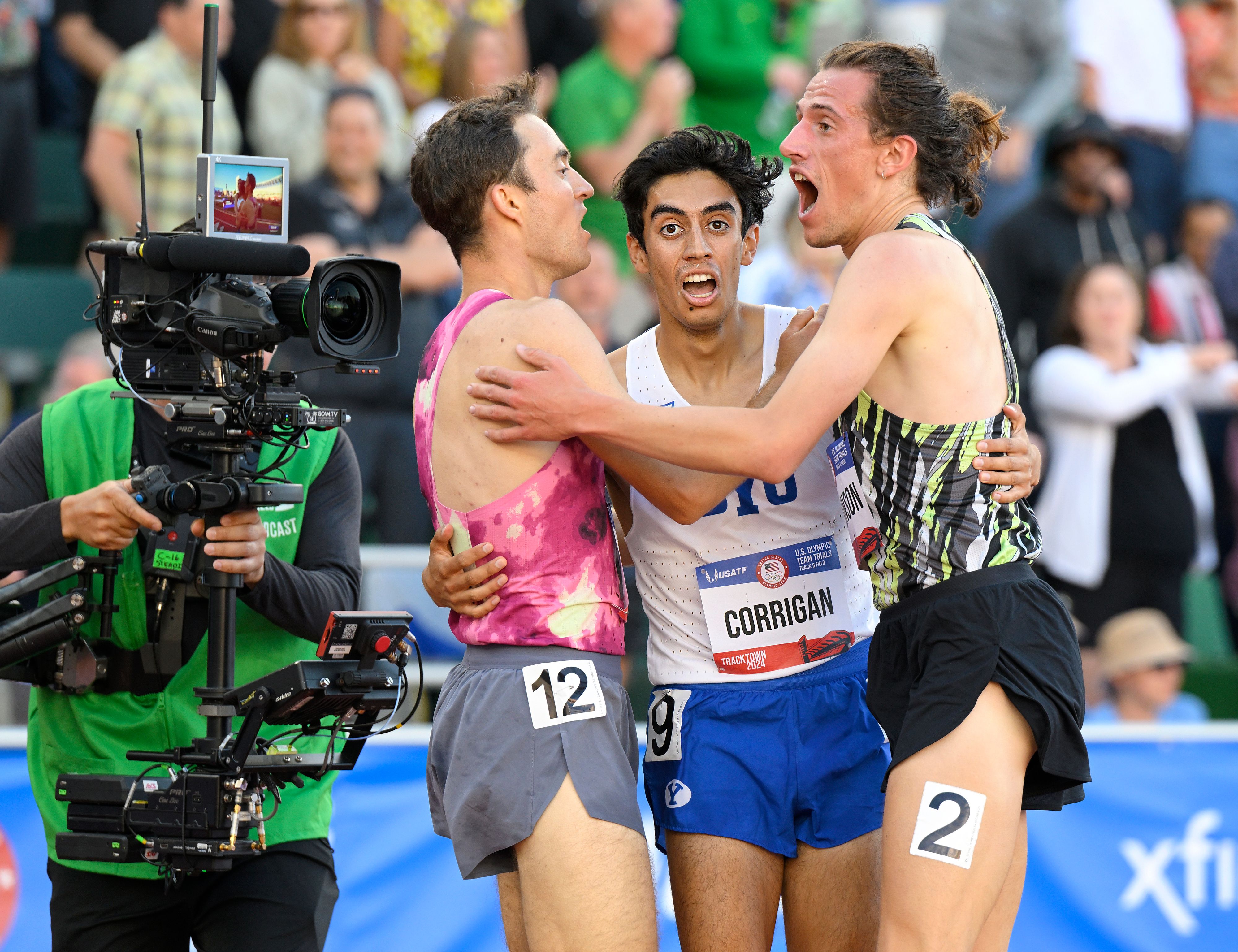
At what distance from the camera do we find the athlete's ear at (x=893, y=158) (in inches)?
147

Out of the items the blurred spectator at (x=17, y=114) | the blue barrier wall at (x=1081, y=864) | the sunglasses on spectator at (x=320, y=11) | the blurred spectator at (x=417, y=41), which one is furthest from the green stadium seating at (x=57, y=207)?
the blue barrier wall at (x=1081, y=864)

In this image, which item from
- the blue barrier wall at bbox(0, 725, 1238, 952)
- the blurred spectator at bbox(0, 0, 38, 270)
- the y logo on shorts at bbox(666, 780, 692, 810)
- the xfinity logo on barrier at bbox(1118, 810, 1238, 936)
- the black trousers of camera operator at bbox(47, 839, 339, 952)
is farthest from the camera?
the blurred spectator at bbox(0, 0, 38, 270)

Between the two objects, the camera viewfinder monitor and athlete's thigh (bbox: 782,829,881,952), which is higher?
the camera viewfinder monitor

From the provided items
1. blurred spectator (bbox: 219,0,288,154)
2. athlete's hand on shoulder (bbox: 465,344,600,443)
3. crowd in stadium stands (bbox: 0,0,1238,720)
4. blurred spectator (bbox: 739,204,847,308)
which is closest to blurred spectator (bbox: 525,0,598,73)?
crowd in stadium stands (bbox: 0,0,1238,720)

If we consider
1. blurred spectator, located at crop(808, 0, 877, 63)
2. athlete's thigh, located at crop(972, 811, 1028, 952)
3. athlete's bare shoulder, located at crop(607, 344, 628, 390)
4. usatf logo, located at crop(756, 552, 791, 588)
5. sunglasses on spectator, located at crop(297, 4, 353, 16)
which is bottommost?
athlete's thigh, located at crop(972, 811, 1028, 952)

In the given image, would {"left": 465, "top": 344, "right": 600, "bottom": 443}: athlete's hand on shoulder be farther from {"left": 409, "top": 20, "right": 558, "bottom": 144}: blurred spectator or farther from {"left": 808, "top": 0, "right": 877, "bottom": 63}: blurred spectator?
{"left": 808, "top": 0, "right": 877, "bottom": 63}: blurred spectator

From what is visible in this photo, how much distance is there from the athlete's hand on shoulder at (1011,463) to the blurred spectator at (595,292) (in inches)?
172

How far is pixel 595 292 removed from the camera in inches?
312

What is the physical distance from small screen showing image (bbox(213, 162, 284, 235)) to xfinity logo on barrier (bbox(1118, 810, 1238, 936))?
403 centimetres

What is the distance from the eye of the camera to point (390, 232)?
25.9ft

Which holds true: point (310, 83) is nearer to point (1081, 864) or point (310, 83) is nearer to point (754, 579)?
point (754, 579)

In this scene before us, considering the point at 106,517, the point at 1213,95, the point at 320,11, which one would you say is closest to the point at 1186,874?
the point at 106,517

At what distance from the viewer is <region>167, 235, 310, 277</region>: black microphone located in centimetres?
349

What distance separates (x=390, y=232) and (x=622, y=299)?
1494 millimetres
